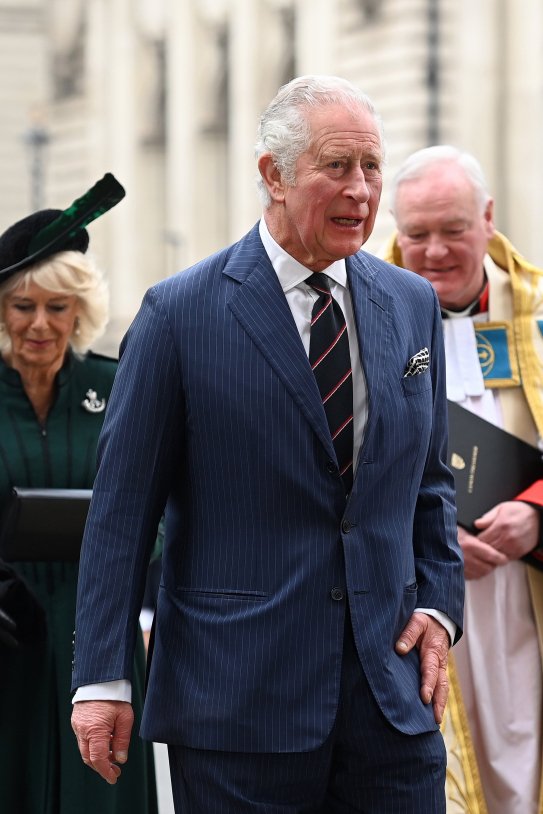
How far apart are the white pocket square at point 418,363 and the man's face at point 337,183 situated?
24cm

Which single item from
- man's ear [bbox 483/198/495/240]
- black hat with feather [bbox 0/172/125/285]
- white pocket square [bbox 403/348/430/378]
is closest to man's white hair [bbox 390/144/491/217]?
man's ear [bbox 483/198/495/240]

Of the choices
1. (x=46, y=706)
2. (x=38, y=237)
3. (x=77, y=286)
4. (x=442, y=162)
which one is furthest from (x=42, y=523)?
(x=442, y=162)

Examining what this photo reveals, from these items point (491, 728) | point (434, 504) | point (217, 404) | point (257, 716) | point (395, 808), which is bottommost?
Answer: point (491, 728)

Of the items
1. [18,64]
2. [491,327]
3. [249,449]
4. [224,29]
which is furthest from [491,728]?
[18,64]

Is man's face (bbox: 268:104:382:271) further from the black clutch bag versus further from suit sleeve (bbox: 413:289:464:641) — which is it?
the black clutch bag

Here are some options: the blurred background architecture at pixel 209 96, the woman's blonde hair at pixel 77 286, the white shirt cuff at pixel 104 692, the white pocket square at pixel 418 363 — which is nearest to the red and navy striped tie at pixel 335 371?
the white pocket square at pixel 418 363

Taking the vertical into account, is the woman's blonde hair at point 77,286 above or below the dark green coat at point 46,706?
above

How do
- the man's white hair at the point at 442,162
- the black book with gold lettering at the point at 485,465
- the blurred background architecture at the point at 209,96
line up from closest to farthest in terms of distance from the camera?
1. the black book with gold lettering at the point at 485,465
2. the man's white hair at the point at 442,162
3. the blurred background architecture at the point at 209,96

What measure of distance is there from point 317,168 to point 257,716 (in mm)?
962

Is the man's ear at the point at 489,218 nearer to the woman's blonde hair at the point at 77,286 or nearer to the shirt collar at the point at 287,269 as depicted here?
the woman's blonde hair at the point at 77,286

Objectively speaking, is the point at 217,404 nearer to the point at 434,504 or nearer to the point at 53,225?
the point at 434,504

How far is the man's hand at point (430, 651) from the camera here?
2809mm

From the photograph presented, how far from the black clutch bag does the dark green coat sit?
0.13m

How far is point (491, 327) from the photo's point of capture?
4199 mm
